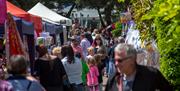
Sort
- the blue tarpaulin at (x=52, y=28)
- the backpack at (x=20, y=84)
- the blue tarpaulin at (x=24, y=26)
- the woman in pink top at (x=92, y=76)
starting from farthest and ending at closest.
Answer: the blue tarpaulin at (x=52, y=28), the woman in pink top at (x=92, y=76), the blue tarpaulin at (x=24, y=26), the backpack at (x=20, y=84)

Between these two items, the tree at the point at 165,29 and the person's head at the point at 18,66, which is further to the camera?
the person's head at the point at 18,66

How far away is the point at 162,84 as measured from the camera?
18.2 feet

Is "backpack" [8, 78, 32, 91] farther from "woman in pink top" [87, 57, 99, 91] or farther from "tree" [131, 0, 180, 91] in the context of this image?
"woman in pink top" [87, 57, 99, 91]

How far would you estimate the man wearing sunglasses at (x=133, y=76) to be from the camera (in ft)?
18.1

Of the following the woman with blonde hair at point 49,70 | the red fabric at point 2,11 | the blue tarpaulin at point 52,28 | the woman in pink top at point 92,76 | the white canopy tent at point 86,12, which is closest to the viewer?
the red fabric at point 2,11

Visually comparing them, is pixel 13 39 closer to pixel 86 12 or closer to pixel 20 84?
pixel 20 84

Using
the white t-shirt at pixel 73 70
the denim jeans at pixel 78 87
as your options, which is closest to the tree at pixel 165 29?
the white t-shirt at pixel 73 70

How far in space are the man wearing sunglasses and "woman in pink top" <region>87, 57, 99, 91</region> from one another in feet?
27.8

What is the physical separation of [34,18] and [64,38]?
40.5 ft

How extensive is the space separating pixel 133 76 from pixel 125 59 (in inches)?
7.6

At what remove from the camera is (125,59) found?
18.1ft

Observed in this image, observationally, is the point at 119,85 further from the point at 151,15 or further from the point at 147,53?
the point at 147,53

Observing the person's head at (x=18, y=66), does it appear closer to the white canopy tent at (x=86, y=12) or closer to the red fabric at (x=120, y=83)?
the red fabric at (x=120, y=83)

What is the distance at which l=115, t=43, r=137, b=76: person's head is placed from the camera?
5.52m
